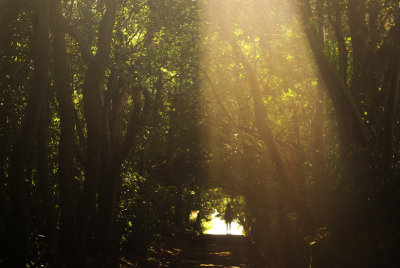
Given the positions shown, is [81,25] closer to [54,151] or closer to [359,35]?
[54,151]

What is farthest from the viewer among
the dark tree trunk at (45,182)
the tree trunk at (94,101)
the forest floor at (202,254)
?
the forest floor at (202,254)

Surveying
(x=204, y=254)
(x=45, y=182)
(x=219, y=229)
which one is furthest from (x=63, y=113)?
(x=219, y=229)

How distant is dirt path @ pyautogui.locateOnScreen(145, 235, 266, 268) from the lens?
2162 cm

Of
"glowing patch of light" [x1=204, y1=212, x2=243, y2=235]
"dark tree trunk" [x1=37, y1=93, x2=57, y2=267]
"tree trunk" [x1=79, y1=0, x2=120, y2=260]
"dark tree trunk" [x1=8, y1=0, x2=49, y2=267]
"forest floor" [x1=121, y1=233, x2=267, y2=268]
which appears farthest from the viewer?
"glowing patch of light" [x1=204, y1=212, x2=243, y2=235]

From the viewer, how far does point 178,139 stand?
24.7 meters

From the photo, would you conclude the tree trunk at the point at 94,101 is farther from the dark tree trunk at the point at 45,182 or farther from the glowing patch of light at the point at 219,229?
the glowing patch of light at the point at 219,229

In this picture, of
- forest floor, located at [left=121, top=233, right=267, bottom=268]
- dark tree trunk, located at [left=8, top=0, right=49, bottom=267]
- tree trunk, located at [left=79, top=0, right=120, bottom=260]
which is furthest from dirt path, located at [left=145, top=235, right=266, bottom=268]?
dark tree trunk, located at [left=8, top=0, right=49, bottom=267]

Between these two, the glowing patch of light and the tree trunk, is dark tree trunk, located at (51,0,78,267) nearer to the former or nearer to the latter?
the tree trunk

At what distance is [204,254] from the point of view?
25.9 metres

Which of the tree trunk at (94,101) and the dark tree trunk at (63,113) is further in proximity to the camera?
the tree trunk at (94,101)

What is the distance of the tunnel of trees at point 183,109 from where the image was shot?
10.8m

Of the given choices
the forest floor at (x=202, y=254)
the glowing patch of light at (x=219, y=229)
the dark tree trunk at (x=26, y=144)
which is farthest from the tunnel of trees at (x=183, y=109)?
the glowing patch of light at (x=219, y=229)

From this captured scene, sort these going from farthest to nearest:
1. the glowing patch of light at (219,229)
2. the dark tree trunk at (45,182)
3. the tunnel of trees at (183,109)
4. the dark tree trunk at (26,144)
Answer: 1. the glowing patch of light at (219,229)
2. the tunnel of trees at (183,109)
3. the dark tree trunk at (45,182)
4. the dark tree trunk at (26,144)

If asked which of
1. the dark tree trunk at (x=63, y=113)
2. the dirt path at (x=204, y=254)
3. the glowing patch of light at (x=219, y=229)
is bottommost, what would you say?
the dirt path at (x=204, y=254)
